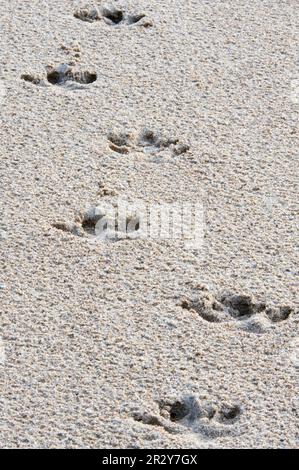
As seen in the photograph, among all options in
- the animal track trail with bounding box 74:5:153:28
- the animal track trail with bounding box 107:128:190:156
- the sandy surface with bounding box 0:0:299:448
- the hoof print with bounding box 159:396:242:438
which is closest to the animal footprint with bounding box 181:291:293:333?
the sandy surface with bounding box 0:0:299:448

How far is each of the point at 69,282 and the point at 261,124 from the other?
89cm

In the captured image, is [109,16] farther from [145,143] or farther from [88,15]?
[145,143]

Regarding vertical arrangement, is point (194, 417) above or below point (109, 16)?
below

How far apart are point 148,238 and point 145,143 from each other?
44cm

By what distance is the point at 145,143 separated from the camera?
3.30 metres

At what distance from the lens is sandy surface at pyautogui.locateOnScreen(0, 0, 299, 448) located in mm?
2486

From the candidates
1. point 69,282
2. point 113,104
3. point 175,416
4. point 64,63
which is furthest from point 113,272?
point 64,63

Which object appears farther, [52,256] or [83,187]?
[83,187]

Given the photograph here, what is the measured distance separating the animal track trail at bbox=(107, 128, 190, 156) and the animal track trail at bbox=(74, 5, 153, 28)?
68 centimetres

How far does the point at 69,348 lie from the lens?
2615 millimetres

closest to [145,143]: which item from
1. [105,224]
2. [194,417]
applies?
[105,224]

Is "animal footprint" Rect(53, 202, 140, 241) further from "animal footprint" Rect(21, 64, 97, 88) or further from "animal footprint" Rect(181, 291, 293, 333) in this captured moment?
"animal footprint" Rect(21, 64, 97, 88)
